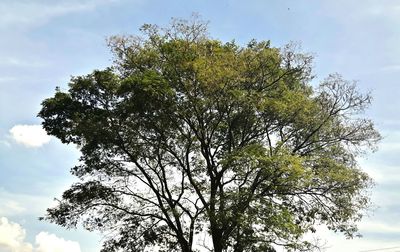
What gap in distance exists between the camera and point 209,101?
20.7m

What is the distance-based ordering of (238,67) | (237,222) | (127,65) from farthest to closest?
(127,65), (238,67), (237,222)

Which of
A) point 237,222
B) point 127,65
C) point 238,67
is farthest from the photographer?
point 127,65

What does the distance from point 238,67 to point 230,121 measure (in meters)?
2.48

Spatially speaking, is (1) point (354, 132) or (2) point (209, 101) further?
(1) point (354, 132)

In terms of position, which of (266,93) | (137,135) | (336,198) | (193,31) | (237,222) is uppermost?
(193,31)

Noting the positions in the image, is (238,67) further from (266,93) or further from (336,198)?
(336,198)

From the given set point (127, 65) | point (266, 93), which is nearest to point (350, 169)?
point (266, 93)

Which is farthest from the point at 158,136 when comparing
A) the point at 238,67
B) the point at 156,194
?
the point at 238,67

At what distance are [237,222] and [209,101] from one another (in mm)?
5056

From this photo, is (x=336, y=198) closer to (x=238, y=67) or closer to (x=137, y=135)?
(x=238, y=67)

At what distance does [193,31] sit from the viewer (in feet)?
69.1

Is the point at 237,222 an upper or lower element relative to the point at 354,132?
lower

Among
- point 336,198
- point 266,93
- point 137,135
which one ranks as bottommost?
point 336,198

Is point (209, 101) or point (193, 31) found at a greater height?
point (193, 31)
